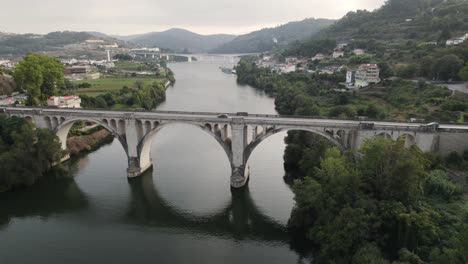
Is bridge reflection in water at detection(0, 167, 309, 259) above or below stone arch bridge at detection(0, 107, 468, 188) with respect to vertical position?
below

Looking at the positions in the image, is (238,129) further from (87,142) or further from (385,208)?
(87,142)

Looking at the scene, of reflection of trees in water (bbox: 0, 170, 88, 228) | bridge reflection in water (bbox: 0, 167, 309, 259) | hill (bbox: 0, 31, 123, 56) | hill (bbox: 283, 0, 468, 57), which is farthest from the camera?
hill (bbox: 0, 31, 123, 56)

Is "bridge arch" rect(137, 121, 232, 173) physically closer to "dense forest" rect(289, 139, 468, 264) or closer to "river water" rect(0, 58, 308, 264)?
"river water" rect(0, 58, 308, 264)

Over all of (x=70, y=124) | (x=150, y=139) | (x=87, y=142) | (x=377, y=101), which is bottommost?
(x=87, y=142)

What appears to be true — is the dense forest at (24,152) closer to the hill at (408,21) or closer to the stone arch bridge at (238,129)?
the stone arch bridge at (238,129)

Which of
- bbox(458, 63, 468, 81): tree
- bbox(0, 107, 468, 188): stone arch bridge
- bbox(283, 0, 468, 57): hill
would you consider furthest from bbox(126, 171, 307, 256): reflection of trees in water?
bbox(283, 0, 468, 57): hill

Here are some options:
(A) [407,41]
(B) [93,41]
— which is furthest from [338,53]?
(B) [93,41]

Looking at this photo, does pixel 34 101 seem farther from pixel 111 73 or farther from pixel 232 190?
pixel 111 73
